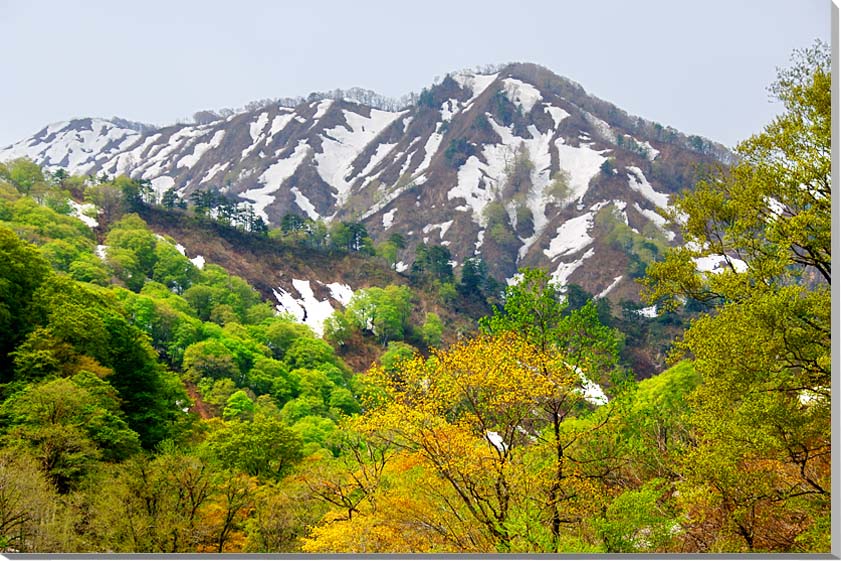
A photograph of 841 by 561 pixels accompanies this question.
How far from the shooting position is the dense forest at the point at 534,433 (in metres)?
8.70

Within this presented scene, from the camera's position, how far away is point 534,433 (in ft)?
36.1

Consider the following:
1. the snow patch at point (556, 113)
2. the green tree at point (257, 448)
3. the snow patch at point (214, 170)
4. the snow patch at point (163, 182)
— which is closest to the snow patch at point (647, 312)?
the green tree at point (257, 448)

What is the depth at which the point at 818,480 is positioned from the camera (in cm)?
1036

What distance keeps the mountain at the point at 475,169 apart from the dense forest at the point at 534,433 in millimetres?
86980

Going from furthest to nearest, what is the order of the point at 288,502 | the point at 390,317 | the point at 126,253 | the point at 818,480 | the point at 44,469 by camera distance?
the point at 390,317, the point at 126,253, the point at 288,502, the point at 44,469, the point at 818,480

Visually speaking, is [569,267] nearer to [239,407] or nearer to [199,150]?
[239,407]

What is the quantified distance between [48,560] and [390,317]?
54926 millimetres

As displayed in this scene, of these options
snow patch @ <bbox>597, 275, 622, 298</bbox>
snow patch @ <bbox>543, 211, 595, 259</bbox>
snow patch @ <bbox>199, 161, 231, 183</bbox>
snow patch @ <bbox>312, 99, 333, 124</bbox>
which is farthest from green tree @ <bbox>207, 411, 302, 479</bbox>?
snow patch @ <bbox>312, 99, 333, 124</bbox>

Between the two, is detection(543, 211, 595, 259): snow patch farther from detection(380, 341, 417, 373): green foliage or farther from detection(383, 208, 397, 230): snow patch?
detection(380, 341, 417, 373): green foliage

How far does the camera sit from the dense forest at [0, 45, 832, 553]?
28.6ft

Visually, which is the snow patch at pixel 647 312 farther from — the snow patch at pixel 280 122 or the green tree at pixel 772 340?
the snow patch at pixel 280 122

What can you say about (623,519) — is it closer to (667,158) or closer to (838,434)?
(838,434)

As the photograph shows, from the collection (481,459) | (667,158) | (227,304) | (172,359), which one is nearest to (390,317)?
(227,304)

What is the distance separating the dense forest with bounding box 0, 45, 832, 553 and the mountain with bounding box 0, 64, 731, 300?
86980mm
